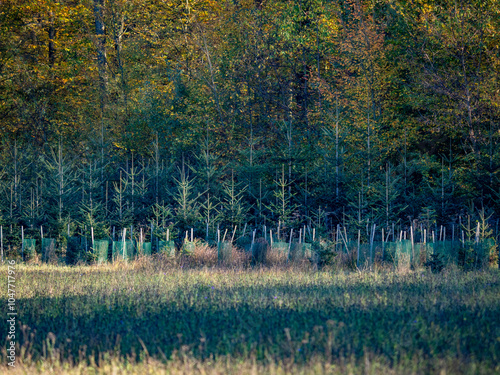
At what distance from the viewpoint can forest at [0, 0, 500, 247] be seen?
18.7 m

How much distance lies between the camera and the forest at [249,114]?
1867 centimetres

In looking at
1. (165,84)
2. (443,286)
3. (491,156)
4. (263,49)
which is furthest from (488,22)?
(165,84)

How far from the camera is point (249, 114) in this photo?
80.5 ft

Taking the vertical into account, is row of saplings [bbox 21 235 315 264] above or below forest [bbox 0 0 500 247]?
→ below

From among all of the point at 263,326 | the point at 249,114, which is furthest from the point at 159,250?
the point at 249,114

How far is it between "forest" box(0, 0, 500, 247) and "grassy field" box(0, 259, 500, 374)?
6.63 metres

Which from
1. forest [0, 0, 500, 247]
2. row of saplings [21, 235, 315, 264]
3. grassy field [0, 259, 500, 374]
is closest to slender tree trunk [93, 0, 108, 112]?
forest [0, 0, 500, 247]

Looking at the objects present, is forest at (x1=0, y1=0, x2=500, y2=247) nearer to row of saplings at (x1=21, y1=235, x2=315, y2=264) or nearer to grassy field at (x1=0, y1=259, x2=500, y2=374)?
row of saplings at (x1=21, y1=235, x2=315, y2=264)

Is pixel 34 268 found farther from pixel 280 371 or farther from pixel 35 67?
pixel 35 67

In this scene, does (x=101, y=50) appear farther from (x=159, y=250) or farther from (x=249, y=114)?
(x=159, y=250)

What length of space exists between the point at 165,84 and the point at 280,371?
1074 inches

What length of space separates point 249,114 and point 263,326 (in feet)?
60.8

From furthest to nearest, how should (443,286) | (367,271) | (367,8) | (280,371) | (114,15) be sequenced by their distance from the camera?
1. (114,15)
2. (367,8)
3. (367,271)
4. (443,286)
5. (280,371)

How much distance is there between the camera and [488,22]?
20484mm
